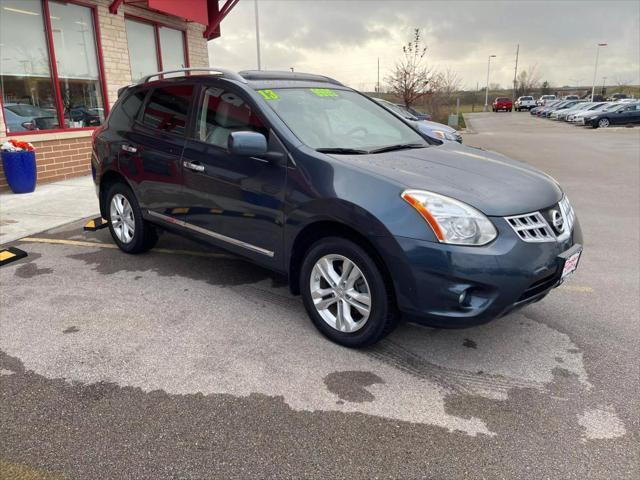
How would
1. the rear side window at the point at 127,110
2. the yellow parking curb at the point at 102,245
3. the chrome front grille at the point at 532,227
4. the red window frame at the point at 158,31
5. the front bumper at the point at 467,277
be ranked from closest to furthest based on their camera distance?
the front bumper at the point at 467,277
the chrome front grille at the point at 532,227
the rear side window at the point at 127,110
the yellow parking curb at the point at 102,245
the red window frame at the point at 158,31

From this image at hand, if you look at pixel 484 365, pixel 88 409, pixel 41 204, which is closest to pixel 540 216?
pixel 484 365

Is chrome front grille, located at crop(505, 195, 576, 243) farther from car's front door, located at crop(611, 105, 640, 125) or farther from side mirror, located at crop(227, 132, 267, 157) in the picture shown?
car's front door, located at crop(611, 105, 640, 125)

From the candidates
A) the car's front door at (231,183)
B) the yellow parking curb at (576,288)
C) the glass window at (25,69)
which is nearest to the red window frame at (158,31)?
the glass window at (25,69)

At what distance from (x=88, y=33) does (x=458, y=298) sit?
10.6m

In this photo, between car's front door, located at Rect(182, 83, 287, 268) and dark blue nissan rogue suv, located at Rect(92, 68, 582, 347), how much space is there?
12mm

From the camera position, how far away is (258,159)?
143 inches

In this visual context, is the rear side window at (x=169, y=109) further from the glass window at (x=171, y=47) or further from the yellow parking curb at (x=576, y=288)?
the glass window at (x=171, y=47)

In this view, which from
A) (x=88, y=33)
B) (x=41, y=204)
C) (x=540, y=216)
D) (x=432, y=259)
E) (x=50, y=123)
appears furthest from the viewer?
(x=88, y=33)

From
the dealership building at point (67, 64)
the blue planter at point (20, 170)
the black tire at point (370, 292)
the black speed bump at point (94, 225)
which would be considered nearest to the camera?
the black tire at point (370, 292)

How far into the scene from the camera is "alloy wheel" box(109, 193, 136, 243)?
522 centimetres

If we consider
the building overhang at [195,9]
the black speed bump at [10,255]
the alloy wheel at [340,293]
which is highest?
the building overhang at [195,9]

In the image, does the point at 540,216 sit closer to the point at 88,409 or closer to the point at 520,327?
the point at 520,327

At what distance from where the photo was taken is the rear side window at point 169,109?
4391 mm

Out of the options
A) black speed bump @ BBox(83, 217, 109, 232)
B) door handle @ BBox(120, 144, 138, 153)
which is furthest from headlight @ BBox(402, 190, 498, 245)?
black speed bump @ BBox(83, 217, 109, 232)
